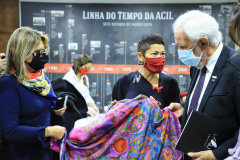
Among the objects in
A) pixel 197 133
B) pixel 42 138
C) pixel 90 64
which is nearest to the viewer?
pixel 197 133

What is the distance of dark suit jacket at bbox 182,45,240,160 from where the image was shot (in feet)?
5.08

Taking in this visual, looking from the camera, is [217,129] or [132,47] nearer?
[217,129]

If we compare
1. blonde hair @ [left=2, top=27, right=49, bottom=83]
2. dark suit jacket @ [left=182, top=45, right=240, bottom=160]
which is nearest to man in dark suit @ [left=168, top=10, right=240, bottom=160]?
dark suit jacket @ [left=182, top=45, right=240, bottom=160]

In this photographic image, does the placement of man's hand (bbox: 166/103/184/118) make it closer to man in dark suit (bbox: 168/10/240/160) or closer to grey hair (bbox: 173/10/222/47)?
man in dark suit (bbox: 168/10/240/160)

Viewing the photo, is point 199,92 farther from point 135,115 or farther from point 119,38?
point 119,38

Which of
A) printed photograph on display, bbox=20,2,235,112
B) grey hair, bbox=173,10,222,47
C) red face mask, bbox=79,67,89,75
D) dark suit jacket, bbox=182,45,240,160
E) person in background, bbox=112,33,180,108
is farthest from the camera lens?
printed photograph on display, bbox=20,2,235,112

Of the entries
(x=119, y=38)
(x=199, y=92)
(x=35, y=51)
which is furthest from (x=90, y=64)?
(x=199, y=92)

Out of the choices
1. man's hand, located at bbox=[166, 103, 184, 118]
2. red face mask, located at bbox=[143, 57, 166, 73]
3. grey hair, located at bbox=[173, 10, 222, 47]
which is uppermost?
grey hair, located at bbox=[173, 10, 222, 47]

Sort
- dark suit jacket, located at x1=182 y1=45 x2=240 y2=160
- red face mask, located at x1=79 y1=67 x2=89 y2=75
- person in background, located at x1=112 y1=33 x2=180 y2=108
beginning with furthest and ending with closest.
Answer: red face mask, located at x1=79 y1=67 x2=89 y2=75 → person in background, located at x1=112 y1=33 x2=180 y2=108 → dark suit jacket, located at x1=182 y1=45 x2=240 y2=160

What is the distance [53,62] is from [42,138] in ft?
11.5

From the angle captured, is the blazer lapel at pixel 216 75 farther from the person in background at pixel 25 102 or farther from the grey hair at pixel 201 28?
the person in background at pixel 25 102

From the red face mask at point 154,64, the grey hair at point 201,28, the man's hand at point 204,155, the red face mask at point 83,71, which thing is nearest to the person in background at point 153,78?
the red face mask at point 154,64

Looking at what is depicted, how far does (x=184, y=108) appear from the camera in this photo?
1.90m

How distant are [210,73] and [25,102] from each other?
4.26 ft
